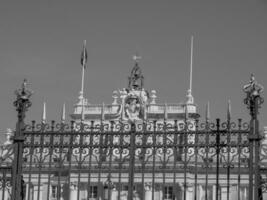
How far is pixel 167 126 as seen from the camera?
681 inches

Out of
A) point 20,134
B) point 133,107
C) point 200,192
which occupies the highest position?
point 133,107

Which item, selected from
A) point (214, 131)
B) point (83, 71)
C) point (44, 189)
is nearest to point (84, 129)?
point (214, 131)

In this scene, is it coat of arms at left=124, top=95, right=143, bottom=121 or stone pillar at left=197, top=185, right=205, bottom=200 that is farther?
coat of arms at left=124, top=95, right=143, bottom=121

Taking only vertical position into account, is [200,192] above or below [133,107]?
below

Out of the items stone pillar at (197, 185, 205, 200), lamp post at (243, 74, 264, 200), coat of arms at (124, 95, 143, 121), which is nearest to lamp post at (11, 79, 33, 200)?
lamp post at (243, 74, 264, 200)

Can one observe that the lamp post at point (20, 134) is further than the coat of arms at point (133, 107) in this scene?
No

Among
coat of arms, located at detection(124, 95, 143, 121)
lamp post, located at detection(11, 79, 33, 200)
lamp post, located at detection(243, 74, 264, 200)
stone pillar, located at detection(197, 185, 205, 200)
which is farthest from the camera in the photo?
coat of arms, located at detection(124, 95, 143, 121)

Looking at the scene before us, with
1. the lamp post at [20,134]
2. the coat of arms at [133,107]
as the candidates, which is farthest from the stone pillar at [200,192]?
the lamp post at [20,134]

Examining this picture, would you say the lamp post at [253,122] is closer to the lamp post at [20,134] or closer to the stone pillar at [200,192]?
the lamp post at [20,134]

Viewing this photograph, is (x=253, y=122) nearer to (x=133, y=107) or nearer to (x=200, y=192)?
(x=200, y=192)

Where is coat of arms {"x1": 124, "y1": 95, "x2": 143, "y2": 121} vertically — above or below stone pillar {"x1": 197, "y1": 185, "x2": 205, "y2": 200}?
above

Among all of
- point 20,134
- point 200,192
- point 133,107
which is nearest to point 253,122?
point 20,134

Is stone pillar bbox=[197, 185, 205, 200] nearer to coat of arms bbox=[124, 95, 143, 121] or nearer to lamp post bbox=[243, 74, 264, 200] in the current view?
coat of arms bbox=[124, 95, 143, 121]

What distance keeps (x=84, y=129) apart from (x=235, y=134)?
3481 mm
